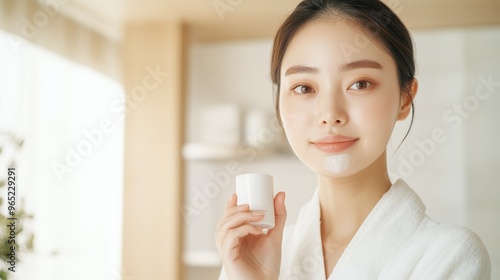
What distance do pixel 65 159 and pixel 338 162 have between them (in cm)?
129

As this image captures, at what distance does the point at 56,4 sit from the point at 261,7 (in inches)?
27.3

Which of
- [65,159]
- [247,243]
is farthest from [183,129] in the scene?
[247,243]

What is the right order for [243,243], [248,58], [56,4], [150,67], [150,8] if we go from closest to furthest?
[243,243], [56,4], [150,8], [150,67], [248,58]

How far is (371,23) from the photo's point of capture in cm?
78

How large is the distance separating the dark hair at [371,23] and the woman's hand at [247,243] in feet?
0.82

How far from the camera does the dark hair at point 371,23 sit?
779 millimetres

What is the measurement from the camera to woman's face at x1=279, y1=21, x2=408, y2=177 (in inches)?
29.3

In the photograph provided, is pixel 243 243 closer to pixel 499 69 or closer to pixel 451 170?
pixel 451 170

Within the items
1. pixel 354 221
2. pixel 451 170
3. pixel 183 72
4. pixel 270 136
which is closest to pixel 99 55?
pixel 183 72

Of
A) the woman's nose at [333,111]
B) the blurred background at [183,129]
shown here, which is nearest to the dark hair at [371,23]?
the woman's nose at [333,111]

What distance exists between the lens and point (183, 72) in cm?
210

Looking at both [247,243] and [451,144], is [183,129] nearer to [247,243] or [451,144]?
[451,144]

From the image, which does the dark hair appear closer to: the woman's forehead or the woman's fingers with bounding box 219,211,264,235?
the woman's forehead

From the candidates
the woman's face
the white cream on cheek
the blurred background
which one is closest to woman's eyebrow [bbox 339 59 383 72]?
the woman's face
